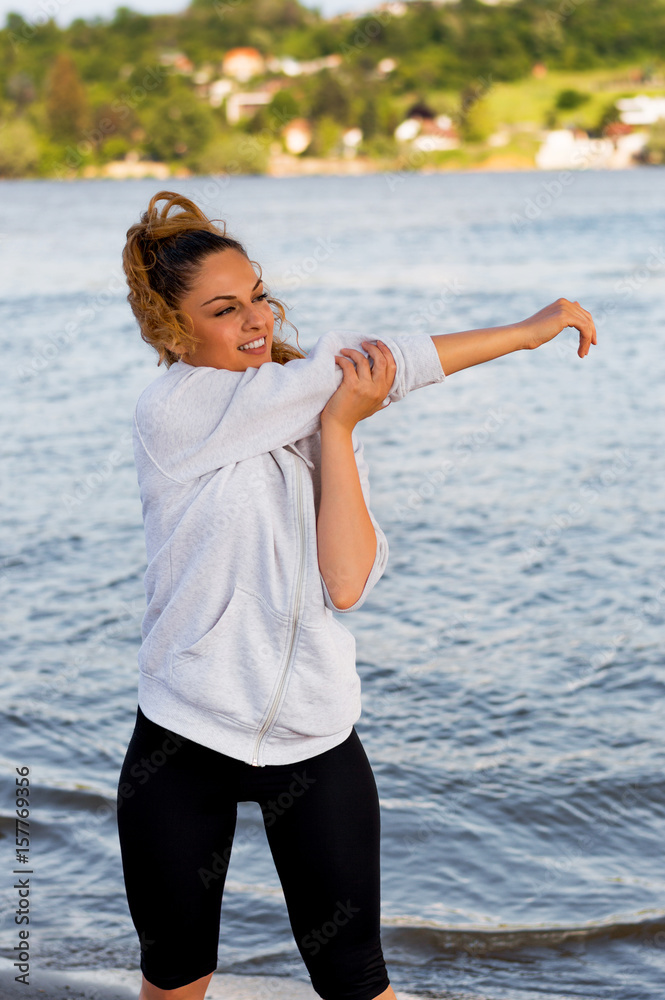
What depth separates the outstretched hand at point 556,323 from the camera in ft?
6.72

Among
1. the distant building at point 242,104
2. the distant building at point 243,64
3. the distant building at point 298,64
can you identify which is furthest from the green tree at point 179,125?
the distant building at point 298,64

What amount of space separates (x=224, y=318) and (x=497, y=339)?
527 mm

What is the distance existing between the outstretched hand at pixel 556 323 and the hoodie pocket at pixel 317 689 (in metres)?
0.66

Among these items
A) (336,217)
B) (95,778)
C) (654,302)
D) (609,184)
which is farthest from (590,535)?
(609,184)

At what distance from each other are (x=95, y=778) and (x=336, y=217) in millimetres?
41144

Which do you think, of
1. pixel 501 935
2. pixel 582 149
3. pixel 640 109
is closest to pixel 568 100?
pixel 582 149

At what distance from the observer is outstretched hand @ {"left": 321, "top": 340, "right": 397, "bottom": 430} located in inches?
76.2

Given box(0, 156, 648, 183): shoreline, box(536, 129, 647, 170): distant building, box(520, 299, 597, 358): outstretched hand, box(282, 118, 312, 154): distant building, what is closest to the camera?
box(520, 299, 597, 358): outstretched hand

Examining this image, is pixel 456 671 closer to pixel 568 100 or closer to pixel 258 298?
pixel 258 298

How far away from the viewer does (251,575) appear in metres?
1.95

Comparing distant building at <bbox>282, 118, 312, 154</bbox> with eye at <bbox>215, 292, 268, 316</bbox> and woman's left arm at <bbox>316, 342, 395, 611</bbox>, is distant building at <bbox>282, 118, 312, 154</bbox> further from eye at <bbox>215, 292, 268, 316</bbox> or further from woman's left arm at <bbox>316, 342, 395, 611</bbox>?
woman's left arm at <bbox>316, 342, 395, 611</bbox>

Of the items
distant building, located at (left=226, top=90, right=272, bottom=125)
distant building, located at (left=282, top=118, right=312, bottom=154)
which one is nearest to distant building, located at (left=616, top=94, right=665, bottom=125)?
distant building, located at (left=282, top=118, right=312, bottom=154)

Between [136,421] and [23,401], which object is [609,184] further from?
[136,421]

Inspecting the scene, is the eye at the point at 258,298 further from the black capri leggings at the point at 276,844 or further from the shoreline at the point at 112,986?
the shoreline at the point at 112,986
